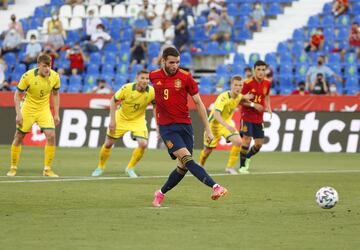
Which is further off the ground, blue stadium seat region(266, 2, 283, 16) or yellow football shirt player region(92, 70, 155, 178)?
blue stadium seat region(266, 2, 283, 16)

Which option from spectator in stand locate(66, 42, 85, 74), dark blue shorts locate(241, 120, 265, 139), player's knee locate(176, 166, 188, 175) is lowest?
spectator in stand locate(66, 42, 85, 74)

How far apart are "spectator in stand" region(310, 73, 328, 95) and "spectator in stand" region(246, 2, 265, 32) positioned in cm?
595

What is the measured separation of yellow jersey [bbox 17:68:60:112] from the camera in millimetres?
18500

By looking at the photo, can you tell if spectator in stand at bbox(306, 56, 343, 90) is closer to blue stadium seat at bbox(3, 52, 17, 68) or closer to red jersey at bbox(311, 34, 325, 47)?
red jersey at bbox(311, 34, 325, 47)

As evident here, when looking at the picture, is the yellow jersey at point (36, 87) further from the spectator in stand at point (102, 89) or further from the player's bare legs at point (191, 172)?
the spectator in stand at point (102, 89)

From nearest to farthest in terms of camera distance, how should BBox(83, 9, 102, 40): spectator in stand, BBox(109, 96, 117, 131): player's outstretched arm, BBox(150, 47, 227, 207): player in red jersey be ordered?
BBox(150, 47, 227, 207): player in red jersey
BBox(109, 96, 117, 131): player's outstretched arm
BBox(83, 9, 102, 40): spectator in stand

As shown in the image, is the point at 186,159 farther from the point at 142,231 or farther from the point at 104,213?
the point at 142,231

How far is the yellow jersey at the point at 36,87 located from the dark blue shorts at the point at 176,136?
5.54 m

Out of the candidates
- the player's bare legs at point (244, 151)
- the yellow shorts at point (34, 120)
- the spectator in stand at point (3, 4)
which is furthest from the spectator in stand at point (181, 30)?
the yellow shorts at point (34, 120)

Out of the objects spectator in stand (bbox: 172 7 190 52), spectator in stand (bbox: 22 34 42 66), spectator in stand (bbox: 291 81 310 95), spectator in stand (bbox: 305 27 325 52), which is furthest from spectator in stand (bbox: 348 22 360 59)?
spectator in stand (bbox: 22 34 42 66)

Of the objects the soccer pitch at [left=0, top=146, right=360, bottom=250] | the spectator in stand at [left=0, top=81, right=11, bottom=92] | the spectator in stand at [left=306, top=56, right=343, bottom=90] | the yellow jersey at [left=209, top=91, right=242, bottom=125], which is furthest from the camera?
the spectator in stand at [left=0, top=81, right=11, bottom=92]

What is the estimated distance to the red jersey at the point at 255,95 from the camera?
21078mm

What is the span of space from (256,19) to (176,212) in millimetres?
23889

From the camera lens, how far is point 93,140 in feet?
96.8
